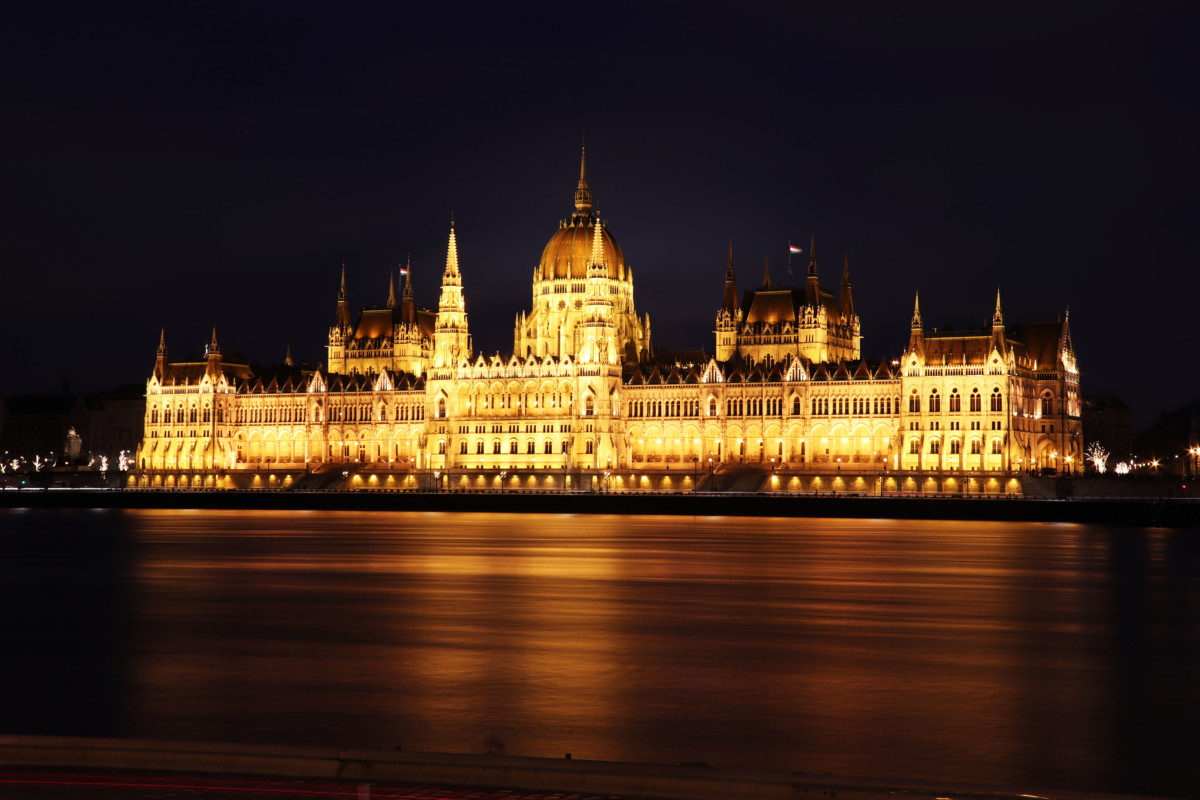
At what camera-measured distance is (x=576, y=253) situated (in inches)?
5787

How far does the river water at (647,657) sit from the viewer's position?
1842 centimetres

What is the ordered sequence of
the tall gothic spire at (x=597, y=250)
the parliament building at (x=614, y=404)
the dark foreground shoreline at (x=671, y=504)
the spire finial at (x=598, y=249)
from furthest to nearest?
the spire finial at (x=598, y=249)
the tall gothic spire at (x=597, y=250)
the parliament building at (x=614, y=404)
the dark foreground shoreline at (x=671, y=504)

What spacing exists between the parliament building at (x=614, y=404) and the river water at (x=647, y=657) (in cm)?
6402

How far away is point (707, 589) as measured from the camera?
4200cm

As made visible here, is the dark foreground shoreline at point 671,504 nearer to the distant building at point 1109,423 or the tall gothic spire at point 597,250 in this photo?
the tall gothic spire at point 597,250

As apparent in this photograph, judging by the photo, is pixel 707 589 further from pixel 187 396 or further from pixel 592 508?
pixel 187 396

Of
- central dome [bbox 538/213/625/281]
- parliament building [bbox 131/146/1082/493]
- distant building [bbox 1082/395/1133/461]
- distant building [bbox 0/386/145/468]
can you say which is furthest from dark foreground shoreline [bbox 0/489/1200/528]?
distant building [bbox 1082/395/1133/461]

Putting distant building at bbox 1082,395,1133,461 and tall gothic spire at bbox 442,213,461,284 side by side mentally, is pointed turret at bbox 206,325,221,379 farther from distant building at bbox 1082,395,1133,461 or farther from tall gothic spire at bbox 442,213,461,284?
distant building at bbox 1082,395,1133,461

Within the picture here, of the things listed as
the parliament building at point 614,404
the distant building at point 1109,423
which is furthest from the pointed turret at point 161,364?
the distant building at point 1109,423

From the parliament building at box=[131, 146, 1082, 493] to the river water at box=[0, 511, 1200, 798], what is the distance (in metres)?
64.0

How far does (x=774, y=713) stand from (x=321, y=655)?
31.7 feet

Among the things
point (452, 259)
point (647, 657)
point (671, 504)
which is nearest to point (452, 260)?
point (452, 259)

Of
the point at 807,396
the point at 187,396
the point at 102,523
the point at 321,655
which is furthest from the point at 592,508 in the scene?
the point at 321,655

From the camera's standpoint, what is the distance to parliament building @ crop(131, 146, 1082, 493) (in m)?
122
